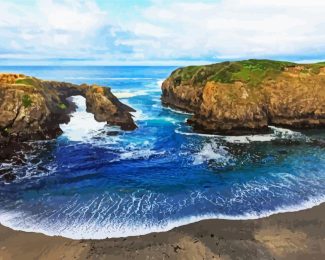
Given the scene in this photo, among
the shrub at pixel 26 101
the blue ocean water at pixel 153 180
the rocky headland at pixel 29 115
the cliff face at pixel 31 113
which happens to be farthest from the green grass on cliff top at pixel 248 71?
the shrub at pixel 26 101

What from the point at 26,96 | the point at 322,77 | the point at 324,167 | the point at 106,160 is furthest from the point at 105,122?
the point at 322,77

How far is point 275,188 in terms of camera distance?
35188mm

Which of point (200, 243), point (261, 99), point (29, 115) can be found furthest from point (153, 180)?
point (261, 99)

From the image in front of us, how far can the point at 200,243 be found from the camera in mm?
26031

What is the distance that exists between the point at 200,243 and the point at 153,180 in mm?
12442

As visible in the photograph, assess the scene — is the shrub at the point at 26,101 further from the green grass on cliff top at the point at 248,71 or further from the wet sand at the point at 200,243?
the green grass on cliff top at the point at 248,71

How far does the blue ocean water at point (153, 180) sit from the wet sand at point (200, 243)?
4.04ft

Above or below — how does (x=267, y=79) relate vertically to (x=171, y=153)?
above

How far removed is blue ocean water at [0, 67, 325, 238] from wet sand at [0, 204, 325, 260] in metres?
1.23

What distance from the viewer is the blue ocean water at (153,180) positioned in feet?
97.5

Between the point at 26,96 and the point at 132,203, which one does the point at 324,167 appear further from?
the point at 26,96

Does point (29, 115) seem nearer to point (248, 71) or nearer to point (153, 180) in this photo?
point (153, 180)

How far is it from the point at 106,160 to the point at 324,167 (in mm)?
25794

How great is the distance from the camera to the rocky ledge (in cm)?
5744
